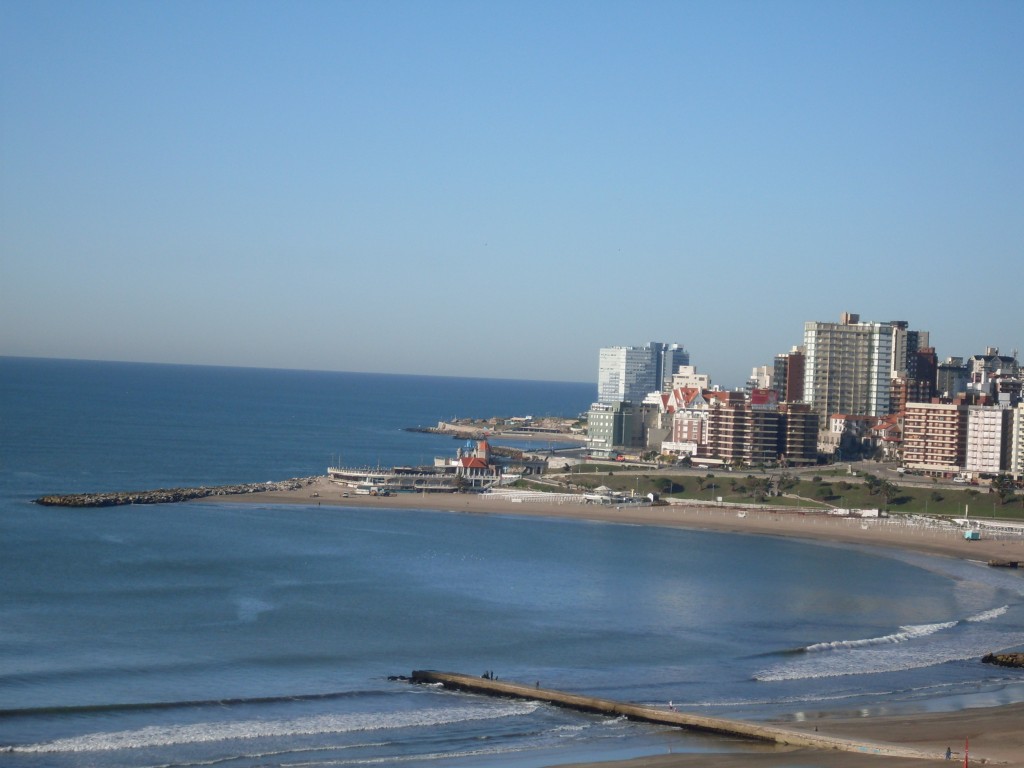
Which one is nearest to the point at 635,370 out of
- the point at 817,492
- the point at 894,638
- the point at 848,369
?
the point at 848,369

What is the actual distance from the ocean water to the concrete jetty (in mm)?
440

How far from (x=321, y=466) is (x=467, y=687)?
63.8 meters

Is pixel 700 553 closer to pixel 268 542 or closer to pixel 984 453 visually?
pixel 268 542

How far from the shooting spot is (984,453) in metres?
85.2

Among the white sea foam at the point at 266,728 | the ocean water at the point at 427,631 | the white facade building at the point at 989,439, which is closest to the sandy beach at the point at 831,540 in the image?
the ocean water at the point at 427,631

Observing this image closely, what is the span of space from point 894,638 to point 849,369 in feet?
251

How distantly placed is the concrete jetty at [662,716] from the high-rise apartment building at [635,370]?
12885 cm

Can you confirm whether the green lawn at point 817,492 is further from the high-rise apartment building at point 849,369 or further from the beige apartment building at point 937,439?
the high-rise apartment building at point 849,369

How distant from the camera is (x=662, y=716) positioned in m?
27.1

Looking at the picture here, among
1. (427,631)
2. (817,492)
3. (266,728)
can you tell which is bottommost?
(266,728)

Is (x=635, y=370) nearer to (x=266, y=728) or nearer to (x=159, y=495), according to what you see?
(x=159, y=495)

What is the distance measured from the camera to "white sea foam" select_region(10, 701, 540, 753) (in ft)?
80.9

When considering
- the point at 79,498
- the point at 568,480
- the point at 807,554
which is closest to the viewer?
the point at 807,554

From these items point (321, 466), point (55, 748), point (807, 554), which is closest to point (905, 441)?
point (807, 554)
